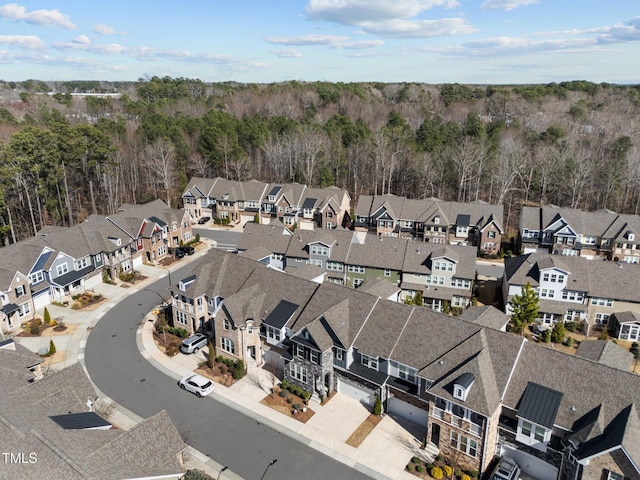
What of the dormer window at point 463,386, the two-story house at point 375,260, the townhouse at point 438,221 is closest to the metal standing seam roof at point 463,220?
the townhouse at point 438,221

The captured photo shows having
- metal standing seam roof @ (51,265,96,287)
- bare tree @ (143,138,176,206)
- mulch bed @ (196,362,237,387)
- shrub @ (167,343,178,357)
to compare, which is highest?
bare tree @ (143,138,176,206)

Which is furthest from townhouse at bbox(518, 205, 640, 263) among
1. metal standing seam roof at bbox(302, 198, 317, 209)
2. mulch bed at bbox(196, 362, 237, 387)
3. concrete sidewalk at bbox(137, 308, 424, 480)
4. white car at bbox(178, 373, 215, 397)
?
white car at bbox(178, 373, 215, 397)

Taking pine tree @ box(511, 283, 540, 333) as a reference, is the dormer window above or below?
above

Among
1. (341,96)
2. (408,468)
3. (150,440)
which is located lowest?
(408,468)

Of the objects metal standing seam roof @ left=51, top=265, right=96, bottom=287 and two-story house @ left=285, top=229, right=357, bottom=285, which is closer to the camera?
metal standing seam roof @ left=51, top=265, right=96, bottom=287

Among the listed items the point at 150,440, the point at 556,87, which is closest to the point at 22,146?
the point at 150,440

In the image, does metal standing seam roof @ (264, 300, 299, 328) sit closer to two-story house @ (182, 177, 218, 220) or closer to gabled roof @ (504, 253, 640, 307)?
gabled roof @ (504, 253, 640, 307)

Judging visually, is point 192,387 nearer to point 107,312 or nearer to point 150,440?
point 150,440
